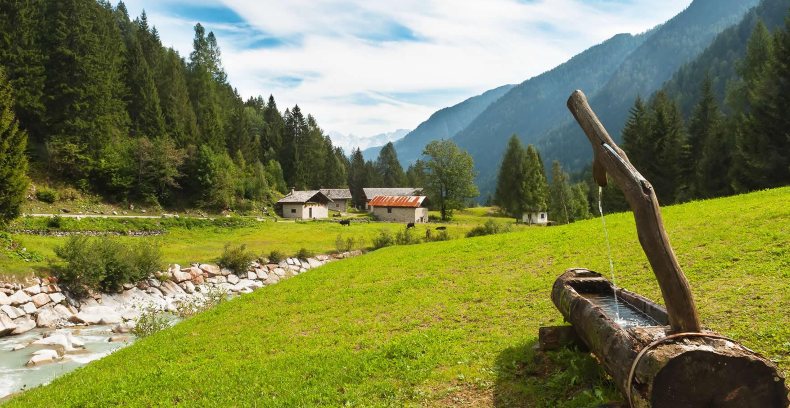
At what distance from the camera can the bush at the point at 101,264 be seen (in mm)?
24500

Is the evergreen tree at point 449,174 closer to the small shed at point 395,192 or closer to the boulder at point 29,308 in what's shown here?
the small shed at point 395,192

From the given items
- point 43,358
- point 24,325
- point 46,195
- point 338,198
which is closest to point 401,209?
point 338,198

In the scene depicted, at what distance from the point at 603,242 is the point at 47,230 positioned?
38680mm

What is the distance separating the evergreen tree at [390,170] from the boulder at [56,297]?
347 ft

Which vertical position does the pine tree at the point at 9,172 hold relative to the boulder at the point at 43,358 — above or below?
Result: above

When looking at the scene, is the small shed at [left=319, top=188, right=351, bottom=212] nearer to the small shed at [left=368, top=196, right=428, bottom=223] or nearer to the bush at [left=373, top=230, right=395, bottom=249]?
the small shed at [left=368, top=196, right=428, bottom=223]

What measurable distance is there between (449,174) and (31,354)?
6516 cm

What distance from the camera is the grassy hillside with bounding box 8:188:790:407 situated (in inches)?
310

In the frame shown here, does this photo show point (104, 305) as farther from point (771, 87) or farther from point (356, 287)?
point (771, 87)

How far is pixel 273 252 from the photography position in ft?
122

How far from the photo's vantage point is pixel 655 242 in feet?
17.7

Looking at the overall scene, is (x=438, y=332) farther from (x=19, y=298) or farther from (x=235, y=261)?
(x=235, y=261)

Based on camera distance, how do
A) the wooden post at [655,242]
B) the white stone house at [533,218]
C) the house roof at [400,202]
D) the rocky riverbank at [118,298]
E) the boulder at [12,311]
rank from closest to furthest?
the wooden post at [655,242] < the boulder at [12,311] < the rocky riverbank at [118,298] < the house roof at [400,202] < the white stone house at [533,218]

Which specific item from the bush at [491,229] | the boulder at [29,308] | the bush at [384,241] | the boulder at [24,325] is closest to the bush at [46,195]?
the boulder at [29,308]
